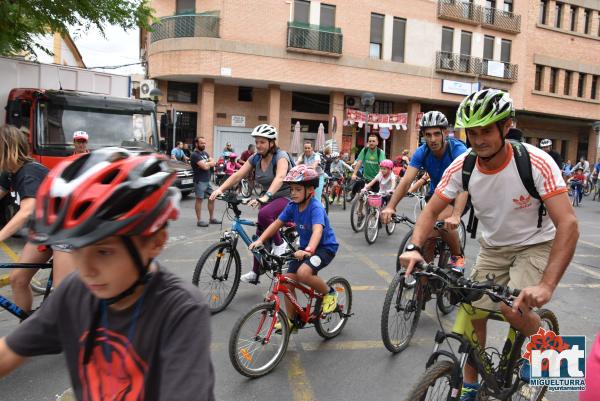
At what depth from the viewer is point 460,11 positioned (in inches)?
1161

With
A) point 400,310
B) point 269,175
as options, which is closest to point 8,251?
point 269,175

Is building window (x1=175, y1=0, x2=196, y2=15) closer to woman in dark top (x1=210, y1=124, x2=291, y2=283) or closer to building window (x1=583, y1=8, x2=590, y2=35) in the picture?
woman in dark top (x1=210, y1=124, x2=291, y2=283)

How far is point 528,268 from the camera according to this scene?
2998 millimetres

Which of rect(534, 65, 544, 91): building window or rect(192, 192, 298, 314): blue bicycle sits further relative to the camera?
rect(534, 65, 544, 91): building window

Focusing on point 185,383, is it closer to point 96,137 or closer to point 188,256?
point 188,256

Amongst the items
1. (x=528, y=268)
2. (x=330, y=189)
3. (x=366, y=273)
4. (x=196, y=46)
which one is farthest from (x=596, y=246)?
(x=196, y=46)

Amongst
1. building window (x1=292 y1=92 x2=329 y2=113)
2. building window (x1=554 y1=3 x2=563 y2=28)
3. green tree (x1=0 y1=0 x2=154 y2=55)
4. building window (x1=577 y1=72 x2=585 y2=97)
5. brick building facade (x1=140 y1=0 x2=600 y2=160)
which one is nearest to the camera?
green tree (x1=0 y1=0 x2=154 y2=55)

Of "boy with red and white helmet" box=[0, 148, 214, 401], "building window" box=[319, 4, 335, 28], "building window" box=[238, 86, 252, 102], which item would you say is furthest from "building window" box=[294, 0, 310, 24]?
"boy with red and white helmet" box=[0, 148, 214, 401]

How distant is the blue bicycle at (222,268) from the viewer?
4812 millimetres

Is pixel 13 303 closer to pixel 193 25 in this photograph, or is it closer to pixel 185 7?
pixel 193 25

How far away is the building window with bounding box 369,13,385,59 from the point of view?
27.6 m

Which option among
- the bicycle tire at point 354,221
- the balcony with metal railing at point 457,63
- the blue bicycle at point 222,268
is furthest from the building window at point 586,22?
the blue bicycle at point 222,268

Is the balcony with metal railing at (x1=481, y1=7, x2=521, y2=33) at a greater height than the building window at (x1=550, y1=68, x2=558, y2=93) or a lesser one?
greater

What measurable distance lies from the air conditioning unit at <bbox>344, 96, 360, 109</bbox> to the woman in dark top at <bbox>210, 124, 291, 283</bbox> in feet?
76.6
